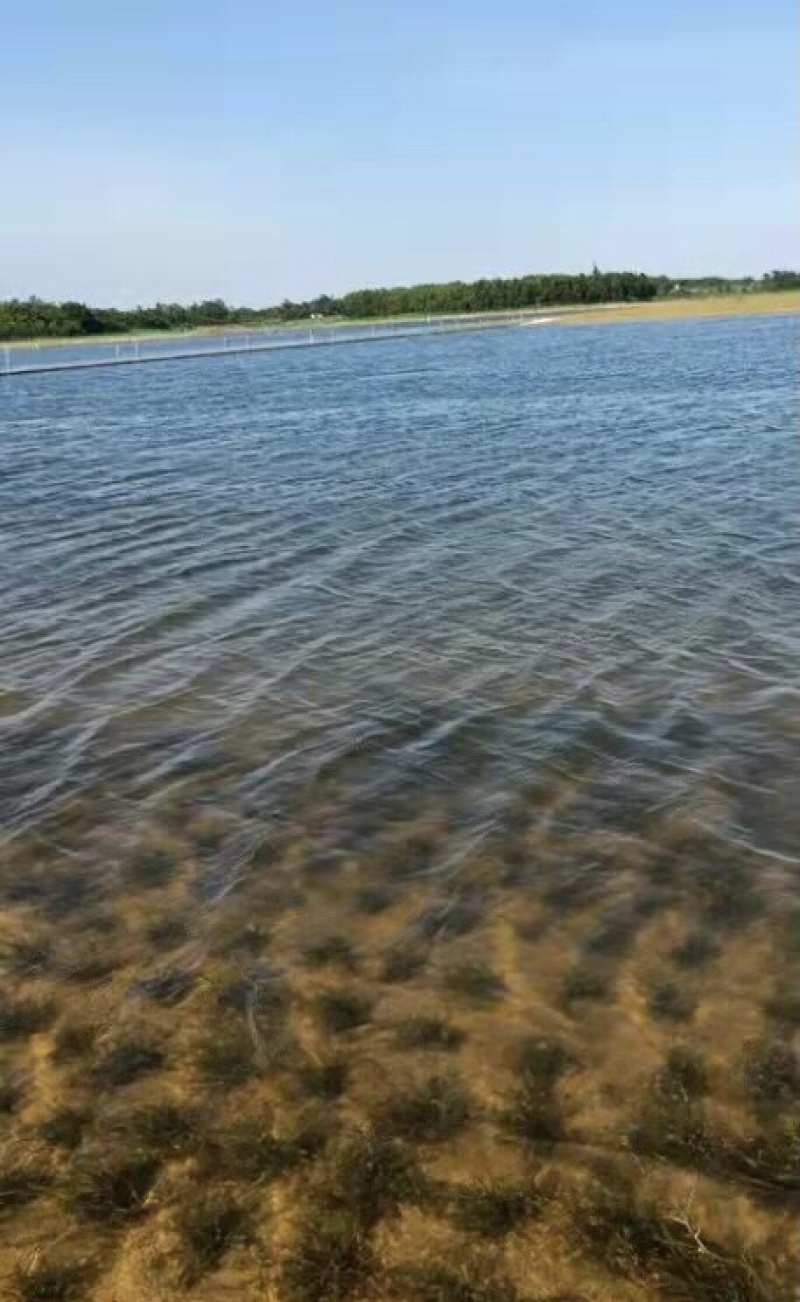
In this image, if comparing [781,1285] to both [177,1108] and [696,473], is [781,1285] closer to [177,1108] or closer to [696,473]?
[177,1108]

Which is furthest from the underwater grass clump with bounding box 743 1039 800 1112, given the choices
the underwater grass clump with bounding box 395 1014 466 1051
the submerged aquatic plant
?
the submerged aquatic plant

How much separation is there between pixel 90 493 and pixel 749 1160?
2356 cm

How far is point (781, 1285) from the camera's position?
13.6 feet

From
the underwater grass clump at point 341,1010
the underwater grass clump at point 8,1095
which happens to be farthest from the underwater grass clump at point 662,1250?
the underwater grass clump at point 8,1095

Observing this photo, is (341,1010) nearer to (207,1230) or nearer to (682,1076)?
(207,1230)

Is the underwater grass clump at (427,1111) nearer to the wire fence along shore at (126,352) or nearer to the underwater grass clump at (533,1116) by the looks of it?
the underwater grass clump at (533,1116)

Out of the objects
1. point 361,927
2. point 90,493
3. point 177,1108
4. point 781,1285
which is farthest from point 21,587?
point 781,1285

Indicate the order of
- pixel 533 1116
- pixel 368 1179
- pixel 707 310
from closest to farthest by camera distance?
pixel 368 1179 < pixel 533 1116 < pixel 707 310

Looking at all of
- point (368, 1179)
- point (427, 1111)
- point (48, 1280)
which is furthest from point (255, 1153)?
point (48, 1280)

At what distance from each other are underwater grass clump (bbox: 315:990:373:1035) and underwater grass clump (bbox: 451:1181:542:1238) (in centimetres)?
135

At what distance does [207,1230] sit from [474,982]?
2191mm

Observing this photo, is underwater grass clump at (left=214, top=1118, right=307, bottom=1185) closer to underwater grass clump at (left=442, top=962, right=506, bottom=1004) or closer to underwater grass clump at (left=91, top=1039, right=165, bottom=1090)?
underwater grass clump at (left=91, top=1039, right=165, bottom=1090)

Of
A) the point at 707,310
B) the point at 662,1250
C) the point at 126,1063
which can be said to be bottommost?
the point at 662,1250

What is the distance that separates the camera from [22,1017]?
600cm
